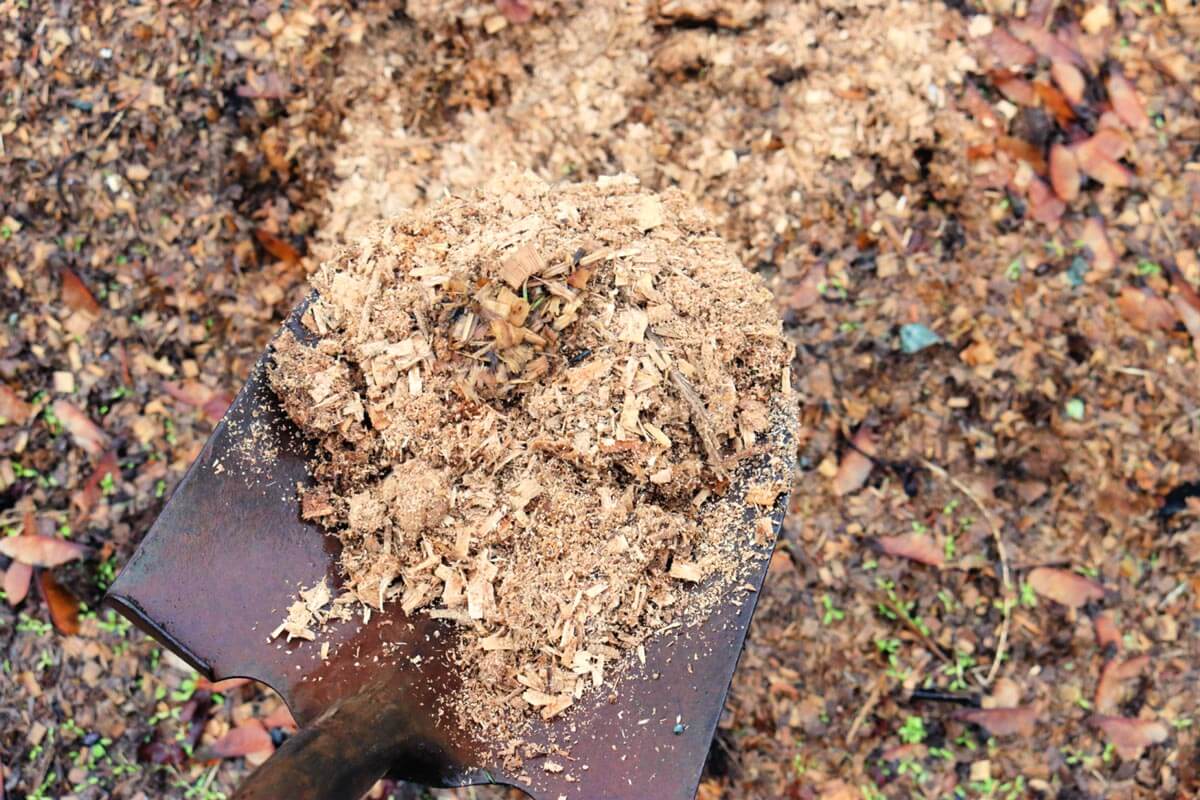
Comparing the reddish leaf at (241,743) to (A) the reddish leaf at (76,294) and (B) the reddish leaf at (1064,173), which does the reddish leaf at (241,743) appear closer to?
(A) the reddish leaf at (76,294)

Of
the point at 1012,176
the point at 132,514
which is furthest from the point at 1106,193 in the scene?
the point at 132,514

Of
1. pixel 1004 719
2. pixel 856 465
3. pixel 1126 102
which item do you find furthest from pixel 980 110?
pixel 1004 719

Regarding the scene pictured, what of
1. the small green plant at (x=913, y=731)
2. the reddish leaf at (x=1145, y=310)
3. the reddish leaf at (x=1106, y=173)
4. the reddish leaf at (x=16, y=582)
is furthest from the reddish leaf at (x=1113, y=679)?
the reddish leaf at (x=16, y=582)

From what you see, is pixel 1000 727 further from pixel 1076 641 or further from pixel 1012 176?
pixel 1012 176

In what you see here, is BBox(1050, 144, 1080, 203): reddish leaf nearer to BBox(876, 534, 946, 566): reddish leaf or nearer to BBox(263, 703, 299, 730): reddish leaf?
BBox(876, 534, 946, 566): reddish leaf

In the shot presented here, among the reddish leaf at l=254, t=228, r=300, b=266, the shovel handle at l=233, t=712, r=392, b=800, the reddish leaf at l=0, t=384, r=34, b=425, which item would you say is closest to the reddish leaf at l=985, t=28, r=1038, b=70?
the reddish leaf at l=254, t=228, r=300, b=266

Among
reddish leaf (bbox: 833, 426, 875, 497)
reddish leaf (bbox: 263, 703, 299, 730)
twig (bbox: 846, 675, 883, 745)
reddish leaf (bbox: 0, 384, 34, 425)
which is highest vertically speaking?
reddish leaf (bbox: 0, 384, 34, 425)
